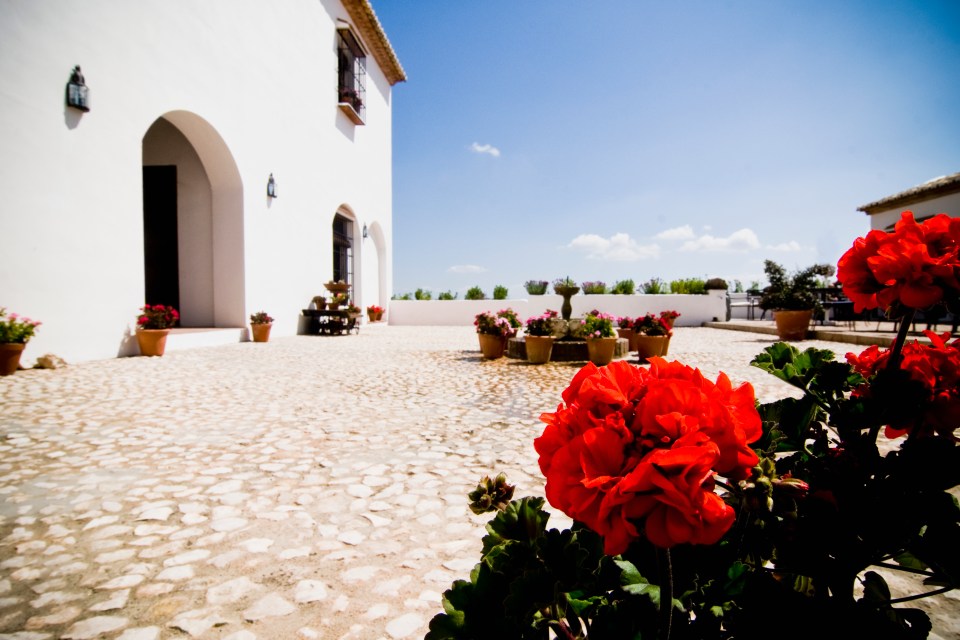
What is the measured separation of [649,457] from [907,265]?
0.75 metres

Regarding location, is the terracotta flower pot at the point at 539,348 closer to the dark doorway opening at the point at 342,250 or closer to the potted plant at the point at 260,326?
the potted plant at the point at 260,326

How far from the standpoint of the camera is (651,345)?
731 cm

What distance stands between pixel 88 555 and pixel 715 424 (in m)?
2.36

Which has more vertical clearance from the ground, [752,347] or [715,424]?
[715,424]

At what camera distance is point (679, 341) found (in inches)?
411

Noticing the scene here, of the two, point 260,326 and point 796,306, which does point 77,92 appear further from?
point 796,306

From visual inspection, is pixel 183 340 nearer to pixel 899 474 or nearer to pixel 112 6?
pixel 112 6

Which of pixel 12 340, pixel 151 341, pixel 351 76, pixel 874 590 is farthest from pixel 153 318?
pixel 351 76

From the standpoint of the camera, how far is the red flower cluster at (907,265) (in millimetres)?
859

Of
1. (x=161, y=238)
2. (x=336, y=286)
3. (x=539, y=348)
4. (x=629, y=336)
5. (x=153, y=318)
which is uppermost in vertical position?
(x=161, y=238)

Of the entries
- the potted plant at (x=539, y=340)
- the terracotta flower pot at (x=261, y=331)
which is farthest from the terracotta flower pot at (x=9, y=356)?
the potted plant at (x=539, y=340)

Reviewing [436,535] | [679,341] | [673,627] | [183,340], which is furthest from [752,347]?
[183,340]

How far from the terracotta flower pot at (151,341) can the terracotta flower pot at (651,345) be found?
731cm

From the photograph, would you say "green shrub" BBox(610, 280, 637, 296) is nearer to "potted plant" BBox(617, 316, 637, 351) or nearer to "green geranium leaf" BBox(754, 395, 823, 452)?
"potted plant" BBox(617, 316, 637, 351)
